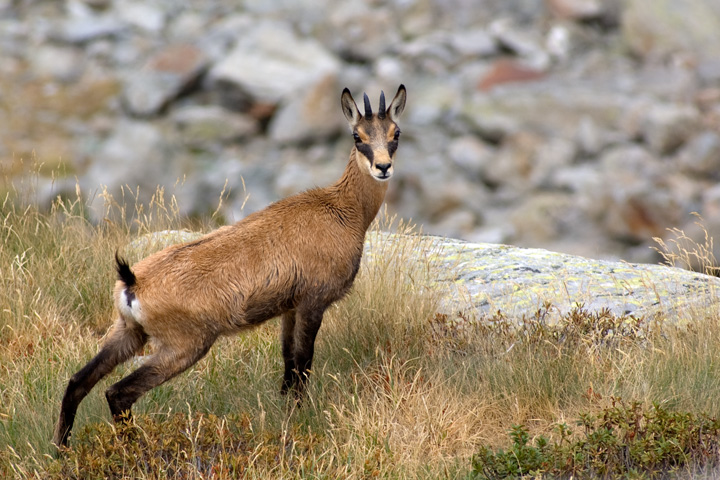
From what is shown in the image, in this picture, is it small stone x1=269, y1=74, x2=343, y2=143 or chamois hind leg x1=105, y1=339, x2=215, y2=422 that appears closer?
chamois hind leg x1=105, y1=339, x2=215, y2=422

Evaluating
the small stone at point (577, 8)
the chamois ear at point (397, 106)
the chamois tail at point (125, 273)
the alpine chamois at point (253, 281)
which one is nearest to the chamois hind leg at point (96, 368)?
the alpine chamois at point (253, 281)

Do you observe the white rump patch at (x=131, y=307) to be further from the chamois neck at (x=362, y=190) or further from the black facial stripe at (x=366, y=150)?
the black facial stripe at (x=366, y=150)

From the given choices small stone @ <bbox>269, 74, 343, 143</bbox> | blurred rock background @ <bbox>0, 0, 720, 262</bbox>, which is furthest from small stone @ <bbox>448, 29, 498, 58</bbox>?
small stone @ <bbox>269, 74, 343, 143</bbox>

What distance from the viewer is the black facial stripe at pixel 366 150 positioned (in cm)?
540

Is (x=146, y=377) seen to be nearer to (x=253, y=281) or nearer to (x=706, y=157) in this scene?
(x=253, y=281)

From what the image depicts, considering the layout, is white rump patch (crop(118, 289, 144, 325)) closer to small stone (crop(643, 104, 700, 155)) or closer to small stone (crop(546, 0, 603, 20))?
small stone (crop(643, 104, 700, 155))

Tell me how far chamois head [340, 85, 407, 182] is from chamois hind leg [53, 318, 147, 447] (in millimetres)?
1754

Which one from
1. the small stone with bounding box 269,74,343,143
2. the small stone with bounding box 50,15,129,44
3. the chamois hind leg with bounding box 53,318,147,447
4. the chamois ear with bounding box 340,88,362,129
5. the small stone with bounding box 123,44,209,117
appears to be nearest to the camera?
the chamois hind leg with bounding box 53,318,147,447

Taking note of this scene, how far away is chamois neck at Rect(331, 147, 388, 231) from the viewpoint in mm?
5633

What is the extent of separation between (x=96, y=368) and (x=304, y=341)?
1.25m

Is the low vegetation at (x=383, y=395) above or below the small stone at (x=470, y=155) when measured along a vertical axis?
above

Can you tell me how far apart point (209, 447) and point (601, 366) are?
99.6 inches

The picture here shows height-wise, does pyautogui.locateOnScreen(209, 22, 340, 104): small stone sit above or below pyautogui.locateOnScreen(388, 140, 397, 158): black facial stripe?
below

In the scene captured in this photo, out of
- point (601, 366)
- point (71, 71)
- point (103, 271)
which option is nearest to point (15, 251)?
point (103, 271)
